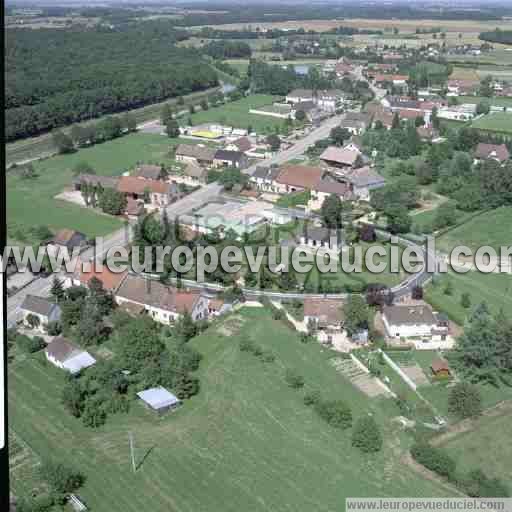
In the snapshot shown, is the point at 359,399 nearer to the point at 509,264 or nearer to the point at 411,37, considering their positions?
the point at 509,264

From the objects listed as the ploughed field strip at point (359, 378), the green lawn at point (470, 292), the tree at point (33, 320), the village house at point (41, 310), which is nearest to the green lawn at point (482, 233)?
the green lawn at point (470, 292)

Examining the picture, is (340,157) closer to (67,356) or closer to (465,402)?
(465,402)

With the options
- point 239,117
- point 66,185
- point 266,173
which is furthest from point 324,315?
point 239,117

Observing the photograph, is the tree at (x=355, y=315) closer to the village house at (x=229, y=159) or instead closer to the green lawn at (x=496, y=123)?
the village house at (x=229, y=159)

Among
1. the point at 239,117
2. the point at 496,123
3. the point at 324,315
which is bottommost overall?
the point at 324,315

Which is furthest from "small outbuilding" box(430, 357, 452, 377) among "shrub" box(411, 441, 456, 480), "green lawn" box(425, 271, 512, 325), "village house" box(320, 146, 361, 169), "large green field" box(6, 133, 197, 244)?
"village house" box(320, 146, 361, 169)

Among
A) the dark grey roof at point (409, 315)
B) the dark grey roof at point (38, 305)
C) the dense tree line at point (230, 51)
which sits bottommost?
the dark grey roof at point (38, 305)
